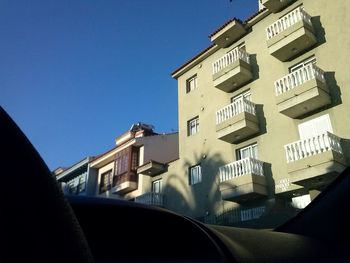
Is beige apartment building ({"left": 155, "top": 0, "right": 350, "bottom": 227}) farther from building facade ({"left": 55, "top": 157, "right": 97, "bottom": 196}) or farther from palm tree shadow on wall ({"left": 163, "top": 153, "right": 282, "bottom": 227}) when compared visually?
building facade ({"left": 55, "top": 157, "right": 97, "bottom": 196})

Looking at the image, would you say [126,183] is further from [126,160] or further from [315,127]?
[315,127]

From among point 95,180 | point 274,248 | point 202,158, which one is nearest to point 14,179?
point 274,248

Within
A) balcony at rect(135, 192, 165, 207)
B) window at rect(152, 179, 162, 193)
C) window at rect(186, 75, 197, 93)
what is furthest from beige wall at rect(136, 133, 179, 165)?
window at rect(186, 75, 197, 93)

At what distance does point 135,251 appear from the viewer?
1.28 meters

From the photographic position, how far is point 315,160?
14414 mm

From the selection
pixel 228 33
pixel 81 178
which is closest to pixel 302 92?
pixel 228 33

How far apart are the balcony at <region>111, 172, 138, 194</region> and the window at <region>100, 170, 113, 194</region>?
2688 millimetres

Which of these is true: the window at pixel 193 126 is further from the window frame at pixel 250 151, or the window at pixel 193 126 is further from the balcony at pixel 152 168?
the window frame at pixel 250 151

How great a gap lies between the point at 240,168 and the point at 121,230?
16.5m

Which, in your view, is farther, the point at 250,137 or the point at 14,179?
the point at 250,137

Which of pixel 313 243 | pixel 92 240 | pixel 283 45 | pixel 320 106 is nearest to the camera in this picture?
pixel 92 240

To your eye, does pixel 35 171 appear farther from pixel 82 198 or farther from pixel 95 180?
pixel 95 180

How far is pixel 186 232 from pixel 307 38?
55.9 feet

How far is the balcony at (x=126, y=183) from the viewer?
2609 centimetres
